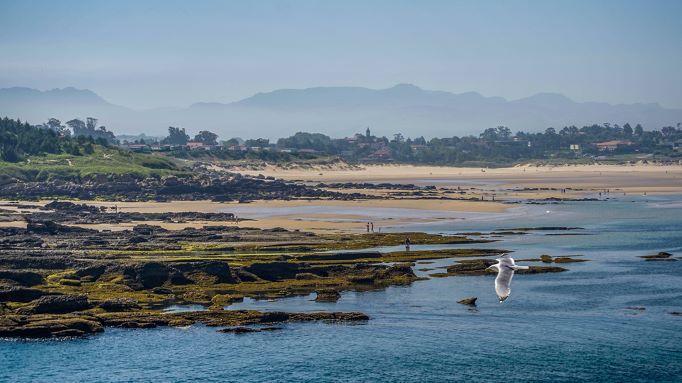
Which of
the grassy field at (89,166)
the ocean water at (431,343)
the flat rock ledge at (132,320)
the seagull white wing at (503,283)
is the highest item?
the grassy field at (89,166)

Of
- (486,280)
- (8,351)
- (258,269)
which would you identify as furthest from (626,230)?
(8,351)

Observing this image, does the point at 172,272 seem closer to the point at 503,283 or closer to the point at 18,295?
the point at 18,295

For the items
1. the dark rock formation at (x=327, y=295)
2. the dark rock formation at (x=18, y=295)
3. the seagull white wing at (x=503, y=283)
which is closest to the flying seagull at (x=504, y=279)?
the seagull white wing at (x=503, y=283)

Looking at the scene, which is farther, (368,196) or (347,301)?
(368,196)

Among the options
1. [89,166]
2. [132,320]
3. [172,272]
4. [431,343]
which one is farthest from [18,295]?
[89,166]

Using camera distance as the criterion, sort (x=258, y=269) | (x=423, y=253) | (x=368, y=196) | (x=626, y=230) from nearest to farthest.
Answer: (x=258, y=269) < (x=423, y=253) < (x=626, y=230) < (x=368, y=196)

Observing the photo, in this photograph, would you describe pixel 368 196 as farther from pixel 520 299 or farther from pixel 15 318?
pixel 15 318

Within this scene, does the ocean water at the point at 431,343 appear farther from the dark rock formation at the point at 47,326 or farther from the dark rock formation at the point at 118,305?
the dark rock formation at the point at 118,305

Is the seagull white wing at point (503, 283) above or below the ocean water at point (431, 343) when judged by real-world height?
above
